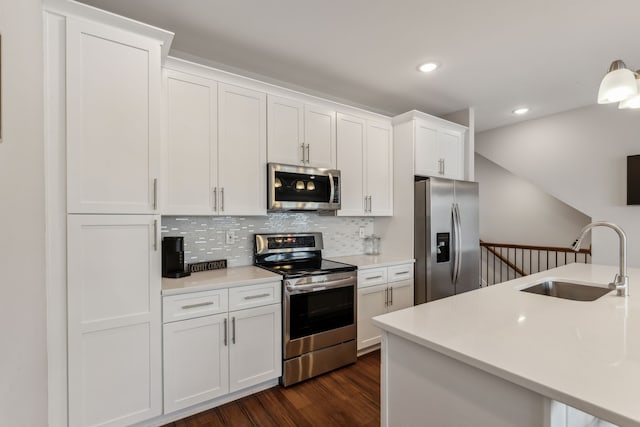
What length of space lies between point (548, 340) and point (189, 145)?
7.64ft

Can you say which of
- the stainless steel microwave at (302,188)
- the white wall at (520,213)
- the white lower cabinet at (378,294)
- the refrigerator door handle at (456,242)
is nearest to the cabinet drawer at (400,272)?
the white lower cabinet at (378,294)

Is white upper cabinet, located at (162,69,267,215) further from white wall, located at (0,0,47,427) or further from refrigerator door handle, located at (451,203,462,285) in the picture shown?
refrigerator door handle, located at (451,203,462,285)

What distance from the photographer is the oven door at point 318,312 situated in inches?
93.4

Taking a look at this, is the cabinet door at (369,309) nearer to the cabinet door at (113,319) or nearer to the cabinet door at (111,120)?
the cabinet door at (113,319)

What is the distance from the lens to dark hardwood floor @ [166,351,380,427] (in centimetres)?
200

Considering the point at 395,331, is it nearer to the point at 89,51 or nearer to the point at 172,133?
the point at 172,133

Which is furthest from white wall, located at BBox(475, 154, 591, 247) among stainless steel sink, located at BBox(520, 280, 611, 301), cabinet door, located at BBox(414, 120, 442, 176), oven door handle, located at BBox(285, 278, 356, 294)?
oven door handle, located at BBox(285, 278, 356, 294)

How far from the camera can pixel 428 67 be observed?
2.74 m

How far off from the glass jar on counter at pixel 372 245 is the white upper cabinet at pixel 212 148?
1562 mm

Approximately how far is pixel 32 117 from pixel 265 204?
1.68 metres

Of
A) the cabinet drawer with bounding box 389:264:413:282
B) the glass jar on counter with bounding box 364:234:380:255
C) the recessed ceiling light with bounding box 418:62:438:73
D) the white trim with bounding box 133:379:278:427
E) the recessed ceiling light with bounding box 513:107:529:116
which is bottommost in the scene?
the white trim with bounding box 133:379:278:427

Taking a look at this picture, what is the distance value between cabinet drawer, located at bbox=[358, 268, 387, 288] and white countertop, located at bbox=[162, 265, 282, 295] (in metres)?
0.85

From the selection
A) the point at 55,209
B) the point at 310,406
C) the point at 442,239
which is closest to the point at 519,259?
the point at 442,239

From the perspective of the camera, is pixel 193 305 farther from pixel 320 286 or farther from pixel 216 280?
pixel 320 286
